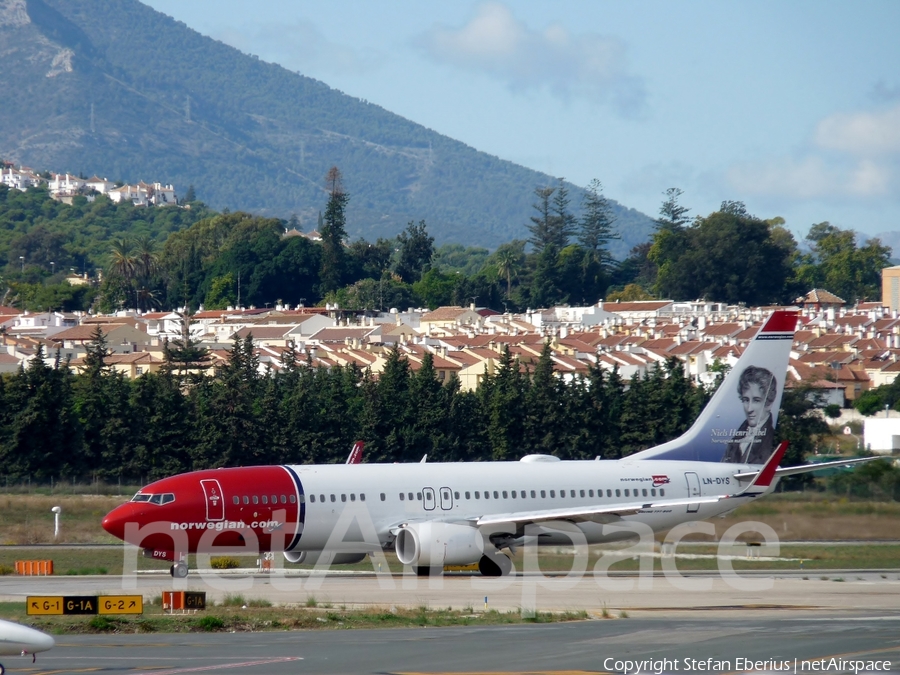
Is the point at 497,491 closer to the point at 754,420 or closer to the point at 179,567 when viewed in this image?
the point at 179,567

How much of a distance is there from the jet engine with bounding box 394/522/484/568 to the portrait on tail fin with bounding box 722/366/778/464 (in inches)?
348

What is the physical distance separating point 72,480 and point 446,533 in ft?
108

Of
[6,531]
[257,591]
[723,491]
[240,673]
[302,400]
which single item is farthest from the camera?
[302,400]

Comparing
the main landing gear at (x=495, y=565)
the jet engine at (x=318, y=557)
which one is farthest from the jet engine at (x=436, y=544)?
the jet engine at (x=318, y=557)

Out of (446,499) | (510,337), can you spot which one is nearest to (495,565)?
(446,499)

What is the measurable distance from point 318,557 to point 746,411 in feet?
41.2

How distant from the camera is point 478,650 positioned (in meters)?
20.9

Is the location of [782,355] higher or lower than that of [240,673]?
higher

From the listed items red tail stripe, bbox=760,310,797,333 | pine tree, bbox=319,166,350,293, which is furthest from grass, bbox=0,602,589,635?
pine tree, bbox=319,166,350,293

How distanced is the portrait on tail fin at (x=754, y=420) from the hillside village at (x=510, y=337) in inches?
1886

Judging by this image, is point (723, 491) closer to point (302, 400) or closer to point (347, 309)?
point (302, 400)

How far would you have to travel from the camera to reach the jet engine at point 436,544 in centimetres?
3319

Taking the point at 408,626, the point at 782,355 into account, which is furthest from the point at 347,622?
the point at 782,355

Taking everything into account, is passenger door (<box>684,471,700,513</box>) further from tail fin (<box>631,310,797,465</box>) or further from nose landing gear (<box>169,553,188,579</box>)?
nose landing gear (<box>169,553,188,579</box>)
